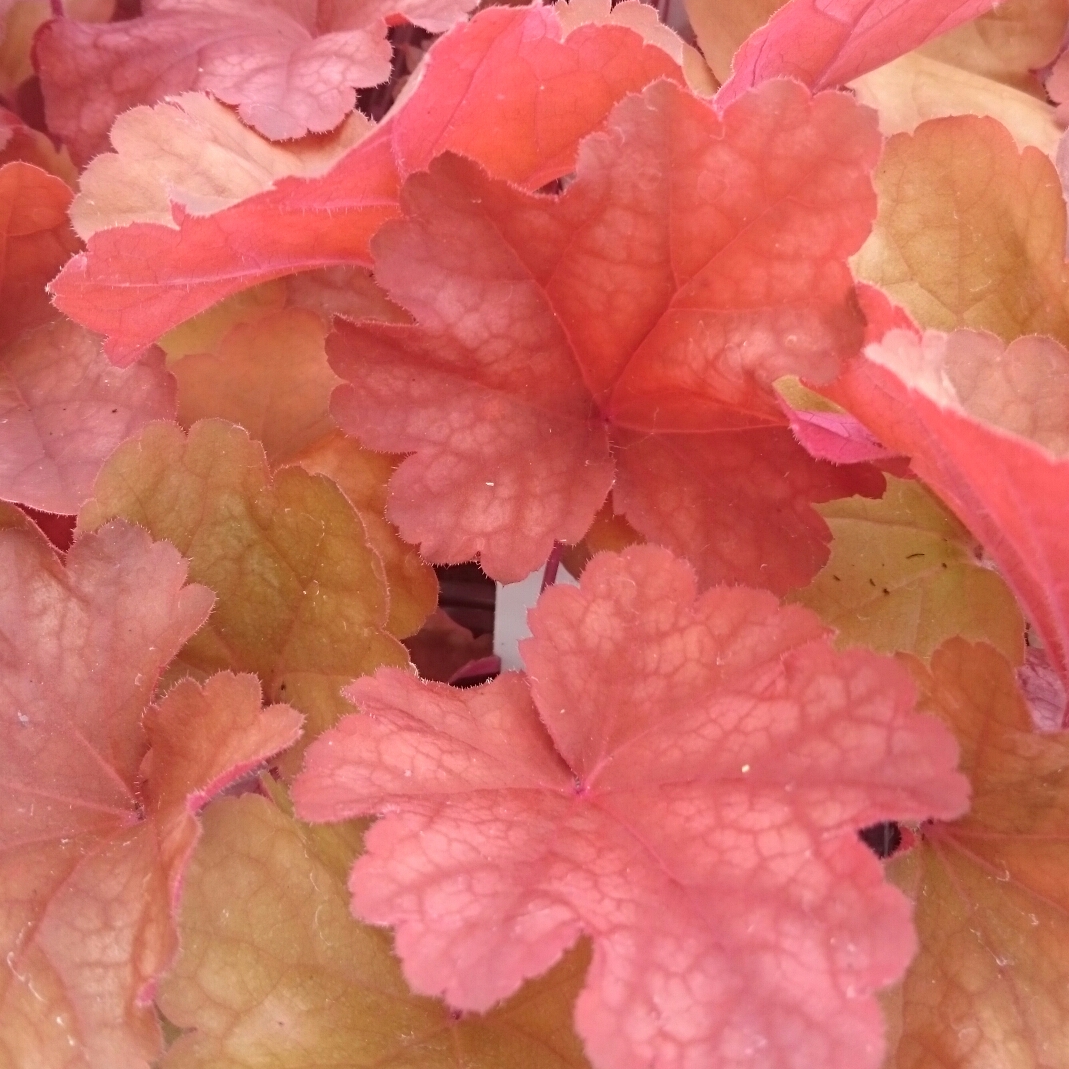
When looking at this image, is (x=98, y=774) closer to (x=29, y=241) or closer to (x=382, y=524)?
(x=382, y=524)

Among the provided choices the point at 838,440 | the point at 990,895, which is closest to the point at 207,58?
the point at 838,440

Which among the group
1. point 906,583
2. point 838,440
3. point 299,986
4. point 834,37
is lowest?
point 299,986

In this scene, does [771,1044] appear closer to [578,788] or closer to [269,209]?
[578,788]

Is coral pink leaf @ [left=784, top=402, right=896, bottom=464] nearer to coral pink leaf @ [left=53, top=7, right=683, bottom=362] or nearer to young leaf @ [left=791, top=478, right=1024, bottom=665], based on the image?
young leaf @ [left=791, top=478, right=1024, bottom=665]

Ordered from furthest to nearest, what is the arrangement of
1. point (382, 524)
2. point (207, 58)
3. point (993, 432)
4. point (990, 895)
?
point (207, 58), point (382, 524), point (990, 895), point (993, 432)

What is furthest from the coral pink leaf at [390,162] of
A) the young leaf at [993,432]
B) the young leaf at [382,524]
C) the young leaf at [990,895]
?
the young leaf at [990,895]

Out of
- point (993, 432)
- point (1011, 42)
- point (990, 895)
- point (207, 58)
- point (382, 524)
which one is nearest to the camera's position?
point (993, 432)
